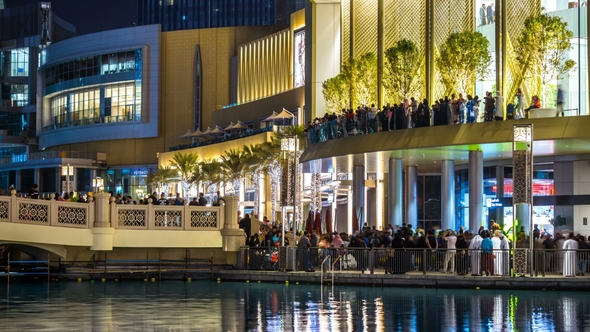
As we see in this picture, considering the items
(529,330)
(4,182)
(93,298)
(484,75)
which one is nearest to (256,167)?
(484,75)

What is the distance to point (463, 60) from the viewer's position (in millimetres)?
47312

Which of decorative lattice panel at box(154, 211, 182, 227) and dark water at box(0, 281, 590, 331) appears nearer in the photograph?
dark water at box(0, 281, 590, 331)

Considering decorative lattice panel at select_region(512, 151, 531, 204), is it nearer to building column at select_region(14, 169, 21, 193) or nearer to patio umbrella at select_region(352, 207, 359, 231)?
patio umbrella at select_region(352, 207, 359, 231)

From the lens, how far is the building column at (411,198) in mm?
53844

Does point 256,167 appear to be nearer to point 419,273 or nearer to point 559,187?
point 559,187

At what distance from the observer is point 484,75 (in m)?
48.4

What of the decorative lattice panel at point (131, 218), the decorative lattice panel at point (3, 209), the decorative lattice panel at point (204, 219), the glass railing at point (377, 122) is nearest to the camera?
the glass railing at point (377, 122)

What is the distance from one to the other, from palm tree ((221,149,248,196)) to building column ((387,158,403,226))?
27.2 m

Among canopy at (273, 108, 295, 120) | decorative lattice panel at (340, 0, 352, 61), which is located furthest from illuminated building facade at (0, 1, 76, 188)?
decorative lattice panel at (340, 0, 352, 61)

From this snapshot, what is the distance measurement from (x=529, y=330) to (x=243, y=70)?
284 ft

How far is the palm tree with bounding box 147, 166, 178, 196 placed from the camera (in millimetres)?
101500

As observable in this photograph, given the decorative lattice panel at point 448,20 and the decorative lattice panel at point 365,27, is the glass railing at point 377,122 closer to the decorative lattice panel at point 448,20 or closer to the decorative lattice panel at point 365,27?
the decorative lattice panel at point 448,20

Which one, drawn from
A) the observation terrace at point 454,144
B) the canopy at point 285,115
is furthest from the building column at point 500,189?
the canopy at point 285,115

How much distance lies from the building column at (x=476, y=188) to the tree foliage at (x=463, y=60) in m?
3.02
